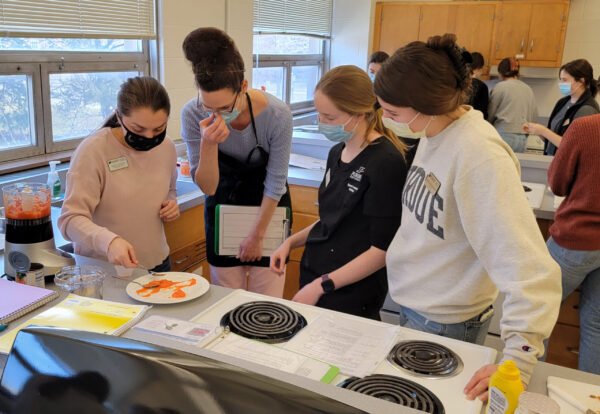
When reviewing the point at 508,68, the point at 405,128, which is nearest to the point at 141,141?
the point at 405,128

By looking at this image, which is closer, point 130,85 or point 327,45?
point 130,85

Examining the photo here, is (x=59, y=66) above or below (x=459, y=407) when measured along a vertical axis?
above

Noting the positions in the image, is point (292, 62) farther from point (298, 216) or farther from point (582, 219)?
point (582, 219)

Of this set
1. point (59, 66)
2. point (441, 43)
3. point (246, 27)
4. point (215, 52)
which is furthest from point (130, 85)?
point (246, 27)

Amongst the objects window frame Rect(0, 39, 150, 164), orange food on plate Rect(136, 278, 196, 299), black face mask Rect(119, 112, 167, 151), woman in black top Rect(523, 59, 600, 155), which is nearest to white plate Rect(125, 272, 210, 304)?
orange food on plate Rect(136, 278, 196, 299)

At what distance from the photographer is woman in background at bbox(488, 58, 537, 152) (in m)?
4.64

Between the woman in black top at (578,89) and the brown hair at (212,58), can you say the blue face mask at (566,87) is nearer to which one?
the woman in black top at (578,89)

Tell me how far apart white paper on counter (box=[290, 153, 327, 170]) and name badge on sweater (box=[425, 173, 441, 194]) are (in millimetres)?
2217

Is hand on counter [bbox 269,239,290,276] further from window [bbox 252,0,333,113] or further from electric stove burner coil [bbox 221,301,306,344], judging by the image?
window [bbox 252,0,333,113]

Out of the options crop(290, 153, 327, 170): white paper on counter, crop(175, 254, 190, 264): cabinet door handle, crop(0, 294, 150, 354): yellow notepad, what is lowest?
crop(175, 254, 190, 264): cabinet door handle

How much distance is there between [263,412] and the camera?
452mm

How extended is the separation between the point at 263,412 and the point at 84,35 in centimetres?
265

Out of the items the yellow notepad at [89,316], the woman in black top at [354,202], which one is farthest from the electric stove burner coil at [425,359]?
the yellow notepad at [89,316]

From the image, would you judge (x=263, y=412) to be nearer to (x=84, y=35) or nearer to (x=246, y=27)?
(x=84, y=35)
